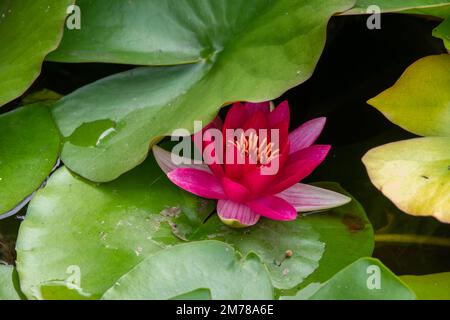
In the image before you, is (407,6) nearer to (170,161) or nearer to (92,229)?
(170,161)

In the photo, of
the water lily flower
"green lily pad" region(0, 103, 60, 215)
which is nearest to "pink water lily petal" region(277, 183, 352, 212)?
the water lily flower

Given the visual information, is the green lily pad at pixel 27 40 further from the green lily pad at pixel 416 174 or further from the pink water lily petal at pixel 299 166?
the green lily pad at pixel 416 174

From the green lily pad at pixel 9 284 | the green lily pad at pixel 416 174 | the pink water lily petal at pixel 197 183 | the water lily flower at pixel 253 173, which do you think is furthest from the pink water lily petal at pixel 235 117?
the green lily pad at pixel 9 284

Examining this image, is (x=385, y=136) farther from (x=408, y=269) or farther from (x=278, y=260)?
(x=278, y=260)

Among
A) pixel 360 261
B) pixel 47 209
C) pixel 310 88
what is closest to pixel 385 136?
pixel 310 88

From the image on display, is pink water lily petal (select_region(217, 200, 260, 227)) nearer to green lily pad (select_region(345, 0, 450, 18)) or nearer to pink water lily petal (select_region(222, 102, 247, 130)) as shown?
pink water lily petal (select_region(222, 102, 247, 130))
